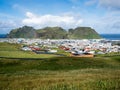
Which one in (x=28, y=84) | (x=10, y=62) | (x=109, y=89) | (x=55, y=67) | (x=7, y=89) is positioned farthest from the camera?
(x=10, y=62)

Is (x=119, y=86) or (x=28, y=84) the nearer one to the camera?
(x=119, y=86)

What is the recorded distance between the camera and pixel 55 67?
2418 inches

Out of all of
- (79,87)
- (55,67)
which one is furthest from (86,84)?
(55,67)

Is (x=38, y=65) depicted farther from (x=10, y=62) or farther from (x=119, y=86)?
(x=119, y=86)

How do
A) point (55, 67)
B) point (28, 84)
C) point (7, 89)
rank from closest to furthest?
point (7, 89) < point (28, 84) < point (55, 67)

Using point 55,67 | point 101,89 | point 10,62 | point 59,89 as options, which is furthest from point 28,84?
point 10,62

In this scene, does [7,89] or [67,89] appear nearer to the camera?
[67,89]

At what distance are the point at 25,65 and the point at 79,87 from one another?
43.4 meters

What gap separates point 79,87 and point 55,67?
131ft

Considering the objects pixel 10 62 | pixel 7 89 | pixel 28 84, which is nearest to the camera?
pixel 7 89

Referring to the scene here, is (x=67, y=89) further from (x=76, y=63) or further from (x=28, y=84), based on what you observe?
(x=76, y=63)

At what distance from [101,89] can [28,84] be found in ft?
25.9

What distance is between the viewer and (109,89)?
2045cm

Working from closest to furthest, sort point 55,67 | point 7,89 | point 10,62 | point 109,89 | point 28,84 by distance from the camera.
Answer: point 109,89 → point 7,89 → point 28,84 → point 55,67 → point 10,62
